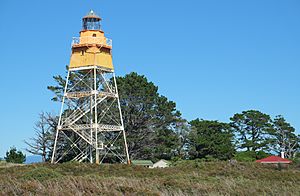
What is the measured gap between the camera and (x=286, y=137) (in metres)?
79.4

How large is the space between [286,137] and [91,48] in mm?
44268

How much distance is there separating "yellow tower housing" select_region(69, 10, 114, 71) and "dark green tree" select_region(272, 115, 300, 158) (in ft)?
132

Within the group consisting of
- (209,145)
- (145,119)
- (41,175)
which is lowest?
(41,175)

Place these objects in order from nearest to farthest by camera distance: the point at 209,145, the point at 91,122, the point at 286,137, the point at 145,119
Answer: the point at 91,122
the point at 145,119
the point at 209,145
the point at 286,137

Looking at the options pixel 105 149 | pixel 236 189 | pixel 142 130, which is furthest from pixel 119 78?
pixel 236 189

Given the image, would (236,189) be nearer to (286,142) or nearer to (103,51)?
(103,51)

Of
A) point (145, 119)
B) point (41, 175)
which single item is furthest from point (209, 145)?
point (41, 175)

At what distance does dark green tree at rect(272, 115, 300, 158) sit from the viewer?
7814 cm

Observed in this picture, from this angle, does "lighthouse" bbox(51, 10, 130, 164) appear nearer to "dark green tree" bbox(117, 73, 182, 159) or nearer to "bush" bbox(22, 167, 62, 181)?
"dark green tree" bbox(117, 73, 182, 159)

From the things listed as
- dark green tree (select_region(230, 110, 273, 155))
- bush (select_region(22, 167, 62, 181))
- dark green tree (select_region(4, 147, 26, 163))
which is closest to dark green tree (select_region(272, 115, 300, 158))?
dark green tree (select_region(230, 110, 273, 155))

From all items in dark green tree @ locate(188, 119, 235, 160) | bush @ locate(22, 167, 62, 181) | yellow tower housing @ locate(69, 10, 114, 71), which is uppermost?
yellow tower housing @ locate(69, 10, 114, 71)

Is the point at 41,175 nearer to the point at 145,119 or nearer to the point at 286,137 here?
the point at 145,119

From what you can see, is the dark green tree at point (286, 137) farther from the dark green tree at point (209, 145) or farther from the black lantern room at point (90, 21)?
Result: the black lantern room at point (90, 21)

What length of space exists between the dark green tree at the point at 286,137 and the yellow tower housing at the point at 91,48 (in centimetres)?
4033
